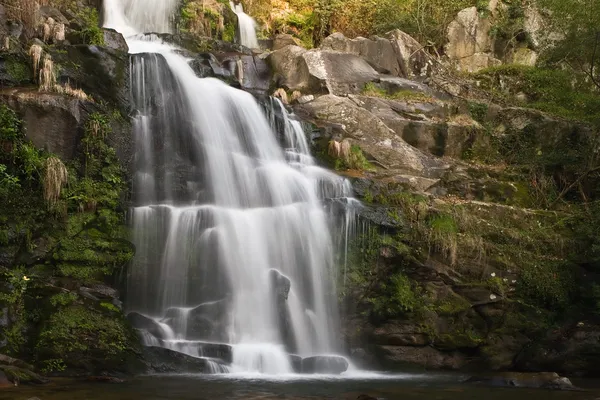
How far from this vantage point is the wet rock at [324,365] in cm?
995

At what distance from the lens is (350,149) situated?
51.2ft

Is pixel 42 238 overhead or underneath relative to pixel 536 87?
underneath

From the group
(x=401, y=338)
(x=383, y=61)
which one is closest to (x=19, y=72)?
(x=401, y=338)

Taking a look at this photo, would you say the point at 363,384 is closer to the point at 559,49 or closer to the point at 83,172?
the point at 83,172

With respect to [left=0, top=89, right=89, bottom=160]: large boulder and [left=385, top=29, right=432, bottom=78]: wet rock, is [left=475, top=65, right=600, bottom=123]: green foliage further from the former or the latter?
[left=0, top=89, right=89, bottom=160]: large boulder

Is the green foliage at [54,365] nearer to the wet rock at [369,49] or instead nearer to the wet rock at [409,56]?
the wet rock at [369,49]

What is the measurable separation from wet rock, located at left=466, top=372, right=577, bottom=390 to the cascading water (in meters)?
2.67

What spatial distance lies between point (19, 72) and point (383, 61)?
1373 centimetres

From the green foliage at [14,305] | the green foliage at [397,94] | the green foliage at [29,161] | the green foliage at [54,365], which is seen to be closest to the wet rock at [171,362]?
the green foliage at [54,365]

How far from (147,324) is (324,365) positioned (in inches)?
121

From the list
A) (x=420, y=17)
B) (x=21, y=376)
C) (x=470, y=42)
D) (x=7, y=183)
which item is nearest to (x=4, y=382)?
(x=21, y=376)

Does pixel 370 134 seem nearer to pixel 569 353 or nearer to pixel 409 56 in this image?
pixel 409 56

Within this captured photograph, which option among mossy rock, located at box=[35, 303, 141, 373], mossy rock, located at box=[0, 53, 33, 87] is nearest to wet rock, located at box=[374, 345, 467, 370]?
mossy rock, located at box=[35, 303, 141, 373]

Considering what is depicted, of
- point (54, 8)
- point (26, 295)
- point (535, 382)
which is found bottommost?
point (535, 382)
